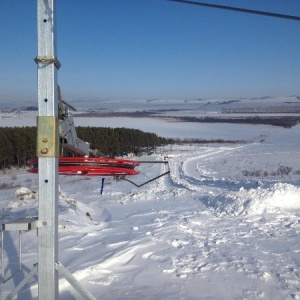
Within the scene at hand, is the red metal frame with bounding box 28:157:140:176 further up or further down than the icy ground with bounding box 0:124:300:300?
further up

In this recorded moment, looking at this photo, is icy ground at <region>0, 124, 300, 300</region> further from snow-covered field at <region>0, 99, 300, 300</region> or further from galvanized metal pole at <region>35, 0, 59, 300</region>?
galvanized metal pole at <region>35, 0, 59, 300</region>

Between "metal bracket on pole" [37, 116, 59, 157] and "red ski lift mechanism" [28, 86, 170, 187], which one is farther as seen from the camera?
"red ski lift mechanism" [28, 86, 170, 187]

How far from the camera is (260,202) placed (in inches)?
392

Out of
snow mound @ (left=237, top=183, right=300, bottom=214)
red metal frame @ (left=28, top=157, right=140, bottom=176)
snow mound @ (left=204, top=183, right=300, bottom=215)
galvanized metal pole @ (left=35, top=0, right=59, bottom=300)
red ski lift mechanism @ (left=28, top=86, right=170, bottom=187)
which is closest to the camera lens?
galvanized metal pole @ (left=35, top=0, right=59, bottom=300)

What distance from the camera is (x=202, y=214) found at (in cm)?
973

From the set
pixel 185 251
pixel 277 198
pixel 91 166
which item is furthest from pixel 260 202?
pixel 91 166

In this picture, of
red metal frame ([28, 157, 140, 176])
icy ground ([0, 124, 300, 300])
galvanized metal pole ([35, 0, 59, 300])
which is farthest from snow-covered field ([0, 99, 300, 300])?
red metal frame ([28, 157, 140, 176])

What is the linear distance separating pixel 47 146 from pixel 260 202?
28.5 ft

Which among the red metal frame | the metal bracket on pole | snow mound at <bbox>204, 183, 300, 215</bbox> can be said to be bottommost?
snow mound at <bbox>204, 183, 300, 215</bbox>

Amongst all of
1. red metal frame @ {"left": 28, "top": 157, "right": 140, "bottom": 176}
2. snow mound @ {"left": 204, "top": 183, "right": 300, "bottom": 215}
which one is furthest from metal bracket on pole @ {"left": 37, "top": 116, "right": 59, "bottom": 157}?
snow mound @ {"left": 204, "top": 183, "right": 300, "bottom": 215}

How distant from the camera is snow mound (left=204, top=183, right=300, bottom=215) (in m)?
9.78

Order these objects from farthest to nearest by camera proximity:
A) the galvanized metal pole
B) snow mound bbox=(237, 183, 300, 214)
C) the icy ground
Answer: snow mound bbox=(237, 183, 300, 214) → the icy ground → the galvanized metal pole

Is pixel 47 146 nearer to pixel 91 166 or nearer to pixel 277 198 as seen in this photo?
pixel 91 166

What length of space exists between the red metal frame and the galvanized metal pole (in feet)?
7.71
